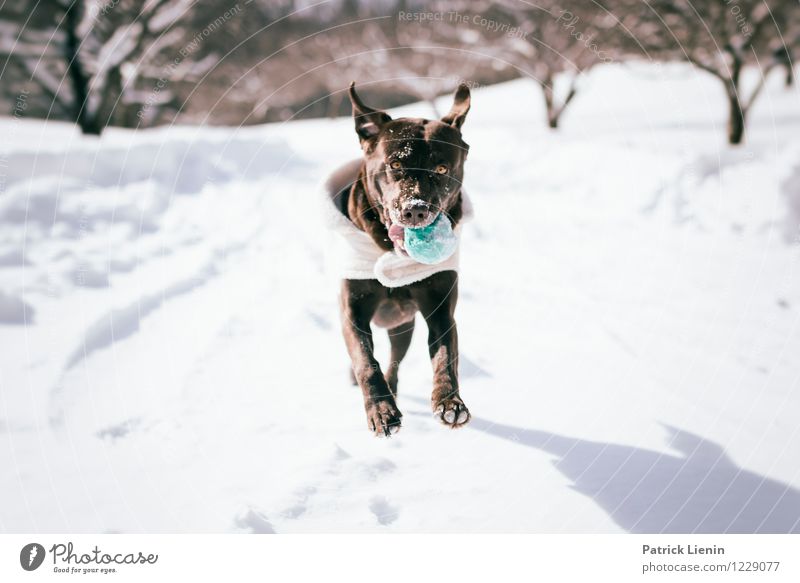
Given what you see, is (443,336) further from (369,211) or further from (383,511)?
(383,511)

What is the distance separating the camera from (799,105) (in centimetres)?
1252

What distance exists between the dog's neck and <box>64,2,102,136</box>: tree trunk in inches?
366

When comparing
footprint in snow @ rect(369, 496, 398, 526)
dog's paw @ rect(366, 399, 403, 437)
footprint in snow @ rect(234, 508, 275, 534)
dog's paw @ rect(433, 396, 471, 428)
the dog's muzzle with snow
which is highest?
the dog's muzzle with snow

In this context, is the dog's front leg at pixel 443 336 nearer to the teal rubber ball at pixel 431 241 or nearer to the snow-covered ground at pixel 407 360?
the teal rubber ball at pixel 431 241

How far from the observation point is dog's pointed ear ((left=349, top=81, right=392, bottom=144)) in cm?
227

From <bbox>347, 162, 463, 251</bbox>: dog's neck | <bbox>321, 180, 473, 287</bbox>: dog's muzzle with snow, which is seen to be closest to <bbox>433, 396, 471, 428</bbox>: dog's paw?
<bbox>321, 180, 473, 287</bbox>: dog's muzzle with snow

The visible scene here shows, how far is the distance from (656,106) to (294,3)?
9.14 meters

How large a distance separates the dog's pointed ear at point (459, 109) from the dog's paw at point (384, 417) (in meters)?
1.17

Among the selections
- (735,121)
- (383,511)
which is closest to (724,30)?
(735,121)

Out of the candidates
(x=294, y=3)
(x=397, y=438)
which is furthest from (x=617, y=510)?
(x=294, y=3)

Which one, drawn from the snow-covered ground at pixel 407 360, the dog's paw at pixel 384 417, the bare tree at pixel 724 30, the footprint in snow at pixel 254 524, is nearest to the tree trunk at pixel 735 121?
the bare tree at pixel 724 30

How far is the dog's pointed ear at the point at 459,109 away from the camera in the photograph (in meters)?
2.25

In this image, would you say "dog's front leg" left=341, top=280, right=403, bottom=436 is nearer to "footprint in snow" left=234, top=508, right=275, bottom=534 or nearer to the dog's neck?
the dog's neck

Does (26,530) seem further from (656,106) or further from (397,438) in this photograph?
(656,106)
